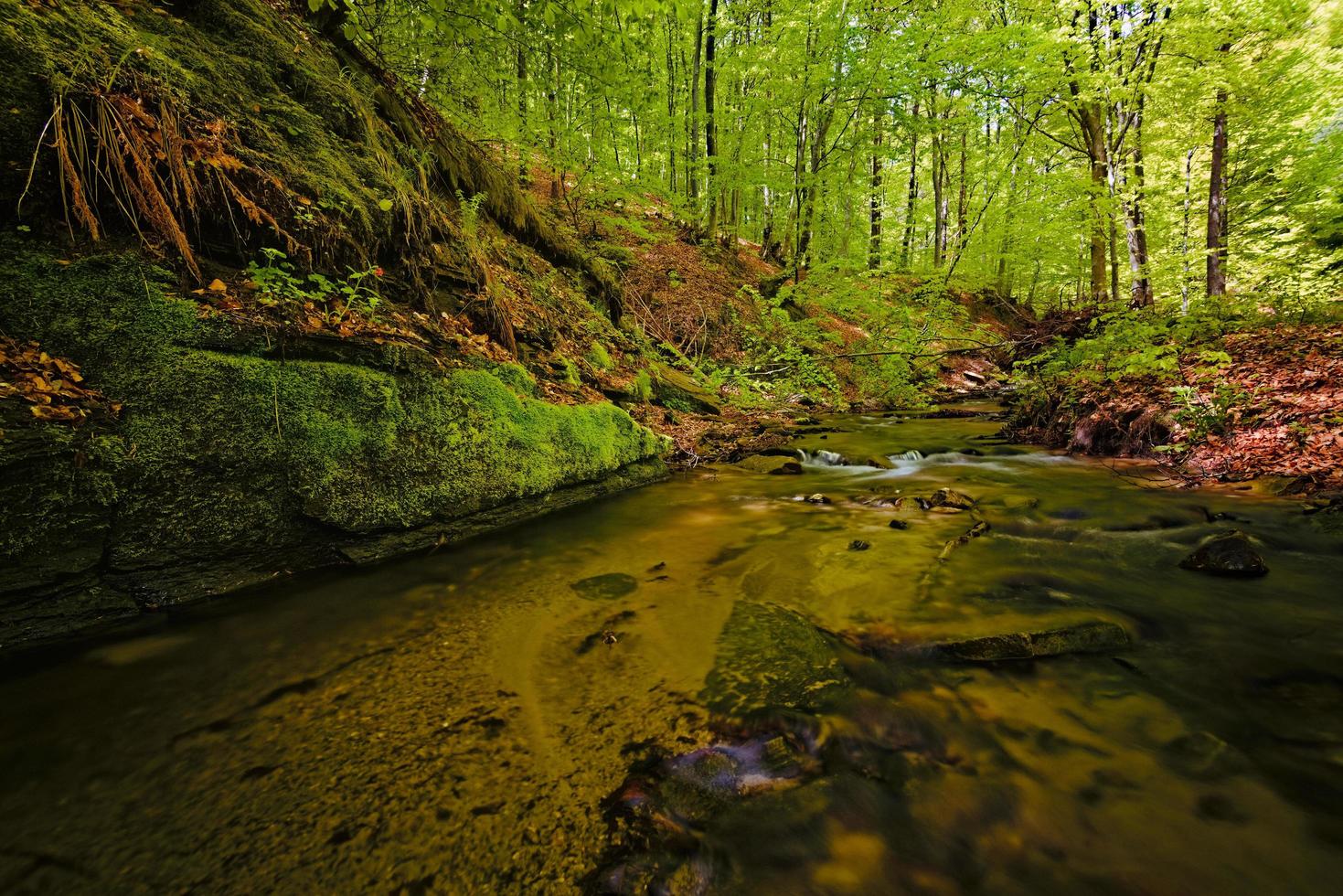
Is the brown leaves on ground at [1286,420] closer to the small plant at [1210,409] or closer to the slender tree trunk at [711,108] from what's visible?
the small plant at [1210,409]

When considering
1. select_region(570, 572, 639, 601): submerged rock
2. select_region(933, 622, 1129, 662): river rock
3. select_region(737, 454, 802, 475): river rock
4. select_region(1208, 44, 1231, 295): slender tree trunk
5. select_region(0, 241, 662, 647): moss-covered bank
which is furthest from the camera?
select_region(1208, 44, 1231, 295): slender tree trunk

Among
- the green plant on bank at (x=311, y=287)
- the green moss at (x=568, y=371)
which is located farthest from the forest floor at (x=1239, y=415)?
the green plant on bank at (x=311, y=287)

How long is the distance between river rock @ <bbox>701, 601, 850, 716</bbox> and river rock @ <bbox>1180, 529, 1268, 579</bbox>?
2.81 m

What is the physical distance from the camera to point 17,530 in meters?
2.34

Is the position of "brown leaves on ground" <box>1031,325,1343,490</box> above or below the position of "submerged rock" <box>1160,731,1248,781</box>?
above

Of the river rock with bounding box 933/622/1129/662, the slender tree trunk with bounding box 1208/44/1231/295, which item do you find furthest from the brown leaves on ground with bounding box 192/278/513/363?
the slender tree trunk with bounding box 1208/44/1231/295

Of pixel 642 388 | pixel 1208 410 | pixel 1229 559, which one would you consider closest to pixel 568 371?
pixel 642 388

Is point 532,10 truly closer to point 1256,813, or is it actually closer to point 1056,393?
point 1256,813

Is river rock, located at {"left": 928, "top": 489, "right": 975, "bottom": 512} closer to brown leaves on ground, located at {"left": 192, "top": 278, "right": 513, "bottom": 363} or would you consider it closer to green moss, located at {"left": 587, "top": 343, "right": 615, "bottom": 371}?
green moss, located at {"left": 587, "top": 343, "right": 615, "bottom": 371}

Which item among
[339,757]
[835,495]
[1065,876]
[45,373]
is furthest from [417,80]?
[1065,876]

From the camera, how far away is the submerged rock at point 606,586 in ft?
10.7

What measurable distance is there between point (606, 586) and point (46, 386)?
121 inches

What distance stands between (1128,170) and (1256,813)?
47.9ft

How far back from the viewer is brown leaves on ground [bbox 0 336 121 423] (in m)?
2.48
